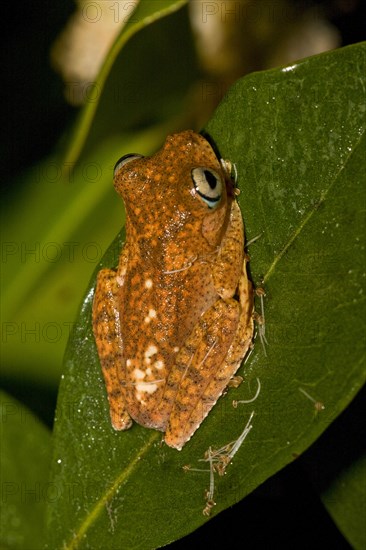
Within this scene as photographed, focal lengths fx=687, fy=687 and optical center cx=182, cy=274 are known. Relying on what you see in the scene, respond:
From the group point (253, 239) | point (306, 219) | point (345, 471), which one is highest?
point (306, 219)

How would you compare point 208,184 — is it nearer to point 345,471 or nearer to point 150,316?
point 150,316

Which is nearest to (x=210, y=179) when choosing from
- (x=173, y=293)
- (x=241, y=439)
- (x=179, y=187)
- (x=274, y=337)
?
(x=179, y=187)

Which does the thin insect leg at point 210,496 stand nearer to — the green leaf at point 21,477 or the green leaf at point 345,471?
the green leaf at point 345,471

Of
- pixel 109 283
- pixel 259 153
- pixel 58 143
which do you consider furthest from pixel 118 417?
pixel 58 143

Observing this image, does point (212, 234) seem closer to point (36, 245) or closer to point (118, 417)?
point (118, 417)

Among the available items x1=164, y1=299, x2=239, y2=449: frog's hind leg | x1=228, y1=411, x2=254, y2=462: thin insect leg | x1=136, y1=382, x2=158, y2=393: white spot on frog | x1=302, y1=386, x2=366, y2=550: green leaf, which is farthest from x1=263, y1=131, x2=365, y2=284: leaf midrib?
x1=302, y1=386, x2=366, y2=550: green leaf

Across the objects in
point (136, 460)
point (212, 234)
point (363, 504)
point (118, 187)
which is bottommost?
point (363, 504)
